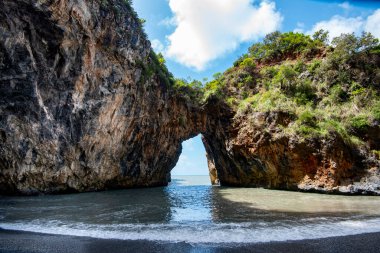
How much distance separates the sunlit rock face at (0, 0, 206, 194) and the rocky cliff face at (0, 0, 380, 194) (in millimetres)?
57

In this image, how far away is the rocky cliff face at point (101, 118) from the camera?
47.7 ft

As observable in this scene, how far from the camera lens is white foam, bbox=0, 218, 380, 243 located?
18.7ft

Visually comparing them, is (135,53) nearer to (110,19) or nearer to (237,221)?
(110,19)

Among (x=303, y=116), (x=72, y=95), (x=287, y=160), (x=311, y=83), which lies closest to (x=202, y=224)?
(x=72, y=95)

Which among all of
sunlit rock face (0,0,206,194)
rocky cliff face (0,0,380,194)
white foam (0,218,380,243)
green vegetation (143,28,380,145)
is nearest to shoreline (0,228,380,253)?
white foam (0,218,380,243)

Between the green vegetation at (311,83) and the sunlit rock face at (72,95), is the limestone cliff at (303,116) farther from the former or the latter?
the sunlit rock face at (72,95)

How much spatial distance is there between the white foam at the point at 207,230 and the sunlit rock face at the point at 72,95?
9.89m

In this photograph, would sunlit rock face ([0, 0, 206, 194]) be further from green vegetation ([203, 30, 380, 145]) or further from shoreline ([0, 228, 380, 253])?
shoreline ([0, 228, 380, 253])

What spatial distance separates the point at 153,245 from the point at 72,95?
1401cm

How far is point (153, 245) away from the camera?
17.1 ft

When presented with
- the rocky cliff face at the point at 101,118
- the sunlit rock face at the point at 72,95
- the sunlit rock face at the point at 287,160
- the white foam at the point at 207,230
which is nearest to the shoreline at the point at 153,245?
the white foam at the point at 207,230

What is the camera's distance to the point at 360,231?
247 inches

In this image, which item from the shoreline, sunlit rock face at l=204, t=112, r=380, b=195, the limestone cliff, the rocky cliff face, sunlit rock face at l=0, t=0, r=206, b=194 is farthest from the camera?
the limestone cliff

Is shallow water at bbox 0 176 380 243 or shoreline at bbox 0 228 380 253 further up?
shallow water at bbox 0 176 380 243
